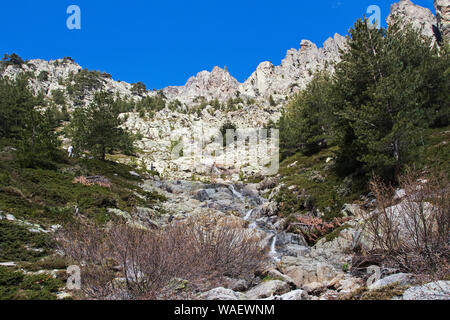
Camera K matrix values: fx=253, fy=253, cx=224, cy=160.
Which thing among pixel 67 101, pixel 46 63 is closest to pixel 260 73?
pixel 67 101

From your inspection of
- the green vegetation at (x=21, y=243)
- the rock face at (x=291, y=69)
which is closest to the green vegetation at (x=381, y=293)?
the green vegetation at (x=21, y=243)

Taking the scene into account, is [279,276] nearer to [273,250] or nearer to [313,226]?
[273,250]

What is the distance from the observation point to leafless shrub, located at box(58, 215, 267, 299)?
4.75 m

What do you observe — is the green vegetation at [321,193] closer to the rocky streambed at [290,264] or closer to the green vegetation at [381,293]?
the rocky streambed at [290,264]

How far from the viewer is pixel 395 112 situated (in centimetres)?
1277

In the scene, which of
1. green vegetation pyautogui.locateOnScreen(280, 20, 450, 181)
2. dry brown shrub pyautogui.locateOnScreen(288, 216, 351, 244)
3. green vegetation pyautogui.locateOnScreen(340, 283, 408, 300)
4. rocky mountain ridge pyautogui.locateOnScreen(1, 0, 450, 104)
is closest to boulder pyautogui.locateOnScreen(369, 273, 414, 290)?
green vegetation pyautogui.locateOnScreen(340, 283, 408, 300)

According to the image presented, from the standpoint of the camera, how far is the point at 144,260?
4859 millimetres

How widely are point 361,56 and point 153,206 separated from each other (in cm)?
1576

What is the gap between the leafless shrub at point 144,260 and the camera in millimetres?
4750

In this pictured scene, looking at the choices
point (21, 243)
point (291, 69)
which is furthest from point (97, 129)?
point (291, 69)

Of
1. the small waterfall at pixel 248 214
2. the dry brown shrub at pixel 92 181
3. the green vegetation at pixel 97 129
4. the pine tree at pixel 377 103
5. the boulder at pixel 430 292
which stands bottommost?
the boulder at pixel 430 292

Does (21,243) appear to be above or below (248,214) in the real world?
below

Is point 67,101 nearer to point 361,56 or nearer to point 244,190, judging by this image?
point 244,190

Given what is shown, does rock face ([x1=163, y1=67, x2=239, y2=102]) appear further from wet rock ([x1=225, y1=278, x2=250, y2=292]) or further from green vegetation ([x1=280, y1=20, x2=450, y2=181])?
wet rock ([x1=225, y1=278, x2=250, y2=292])
